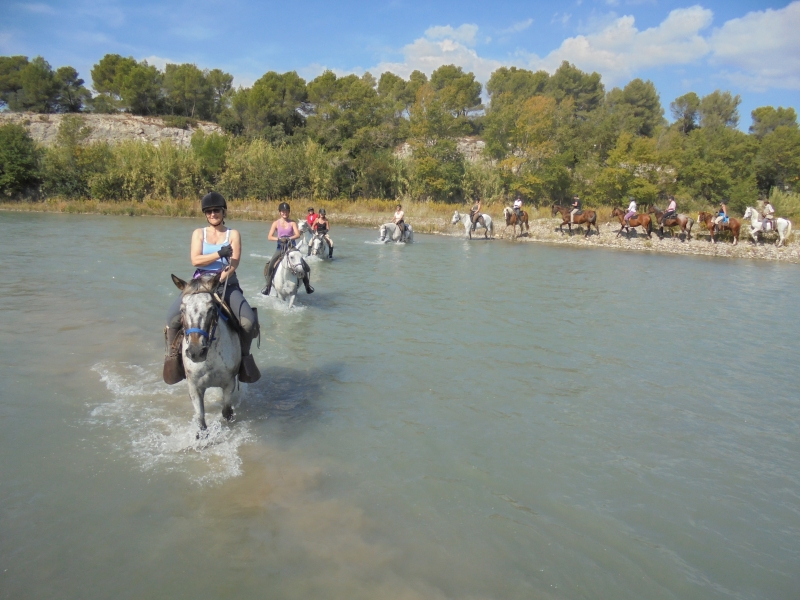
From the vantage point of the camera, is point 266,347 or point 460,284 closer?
point 266,347

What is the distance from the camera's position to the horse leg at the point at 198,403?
484cm

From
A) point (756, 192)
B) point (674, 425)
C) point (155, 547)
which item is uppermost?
point (756, 192)

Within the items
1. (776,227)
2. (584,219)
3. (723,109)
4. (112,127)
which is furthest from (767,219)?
(112,127)

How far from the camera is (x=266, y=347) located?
8453 mm

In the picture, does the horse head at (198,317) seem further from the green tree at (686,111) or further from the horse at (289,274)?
the green tree at (686,111)

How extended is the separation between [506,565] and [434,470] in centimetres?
132

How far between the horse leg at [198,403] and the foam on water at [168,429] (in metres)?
0.13

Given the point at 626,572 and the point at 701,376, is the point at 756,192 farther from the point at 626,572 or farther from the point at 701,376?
the point at 626,572

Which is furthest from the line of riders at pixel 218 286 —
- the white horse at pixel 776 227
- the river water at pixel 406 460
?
the white horse at pixel 776 227

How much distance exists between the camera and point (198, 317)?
4.31 metres

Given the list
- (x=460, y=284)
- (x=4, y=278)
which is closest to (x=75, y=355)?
(x=4, y=278)

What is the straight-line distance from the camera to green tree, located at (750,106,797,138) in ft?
174

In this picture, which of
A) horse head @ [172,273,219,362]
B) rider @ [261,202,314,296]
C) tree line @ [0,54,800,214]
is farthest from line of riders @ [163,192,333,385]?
tree line @ [0,54,800,214]

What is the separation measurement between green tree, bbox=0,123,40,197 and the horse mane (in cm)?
3842
